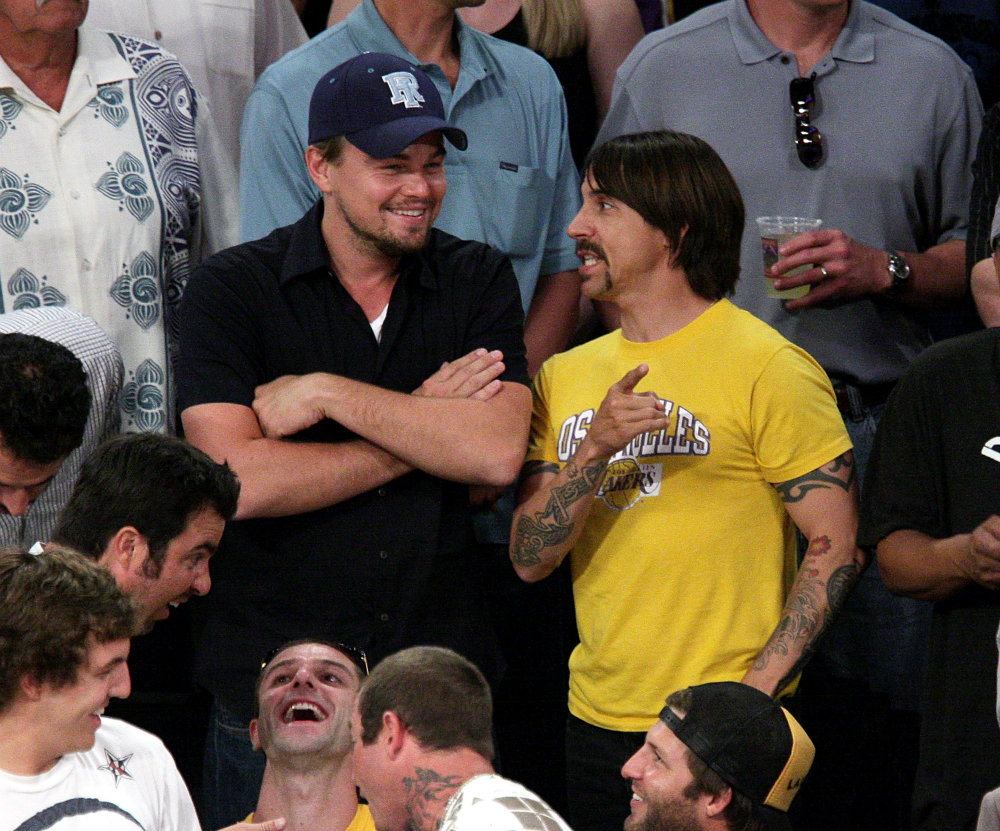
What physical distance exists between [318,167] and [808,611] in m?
1.77

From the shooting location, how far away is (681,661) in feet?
13.0

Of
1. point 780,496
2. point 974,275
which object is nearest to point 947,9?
point 974,275

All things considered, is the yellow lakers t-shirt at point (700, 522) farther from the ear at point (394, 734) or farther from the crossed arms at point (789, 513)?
the ear at point (394, 734)

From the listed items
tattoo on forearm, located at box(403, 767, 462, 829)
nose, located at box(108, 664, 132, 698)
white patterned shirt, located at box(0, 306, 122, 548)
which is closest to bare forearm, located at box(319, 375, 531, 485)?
white patterned shirt, located at box(0, 306, 122, 548)

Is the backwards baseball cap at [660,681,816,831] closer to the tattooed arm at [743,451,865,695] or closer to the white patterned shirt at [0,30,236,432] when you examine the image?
the tattooed arm at [743,451,865,695]

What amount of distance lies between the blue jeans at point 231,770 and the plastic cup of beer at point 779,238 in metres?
1.94

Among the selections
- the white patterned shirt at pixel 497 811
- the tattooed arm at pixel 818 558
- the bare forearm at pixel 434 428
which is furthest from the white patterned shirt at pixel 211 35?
the white patterned shirt at pixel 497 811

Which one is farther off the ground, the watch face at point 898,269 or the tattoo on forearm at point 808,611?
the watch face at point 898,269

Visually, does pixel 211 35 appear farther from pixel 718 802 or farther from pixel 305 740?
pixel 718 802

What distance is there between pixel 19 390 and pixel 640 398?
147 centimetres

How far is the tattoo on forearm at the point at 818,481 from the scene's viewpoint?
398 cm

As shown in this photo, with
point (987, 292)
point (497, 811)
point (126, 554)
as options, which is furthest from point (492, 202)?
point (497, 811)

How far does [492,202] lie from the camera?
4.77 metres

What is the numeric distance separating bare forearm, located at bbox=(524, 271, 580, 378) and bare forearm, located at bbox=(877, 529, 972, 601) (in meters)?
1.30
